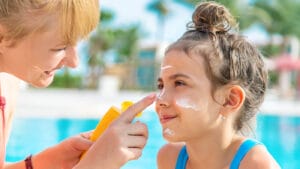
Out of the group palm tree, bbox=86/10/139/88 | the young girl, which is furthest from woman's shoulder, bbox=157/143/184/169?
palm tree, bbox=86/10/139/88

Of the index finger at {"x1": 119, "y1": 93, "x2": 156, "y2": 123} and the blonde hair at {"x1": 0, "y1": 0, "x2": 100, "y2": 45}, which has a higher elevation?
the blonde hair at {"x1": 0, "y1": 0, "x2": 100, "y2": 45}

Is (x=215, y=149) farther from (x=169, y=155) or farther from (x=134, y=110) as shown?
(x=134, y=110)

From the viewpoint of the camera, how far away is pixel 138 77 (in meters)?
34.7

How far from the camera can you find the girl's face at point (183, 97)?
225 cm

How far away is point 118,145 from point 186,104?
2.12ft

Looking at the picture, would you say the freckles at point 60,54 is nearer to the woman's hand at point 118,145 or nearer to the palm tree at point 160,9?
the woman's hand at point 118,145

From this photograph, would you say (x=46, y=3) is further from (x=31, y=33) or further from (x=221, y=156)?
(x=221, y=156)

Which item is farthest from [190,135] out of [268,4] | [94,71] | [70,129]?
[268,4]

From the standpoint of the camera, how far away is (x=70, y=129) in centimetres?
1216

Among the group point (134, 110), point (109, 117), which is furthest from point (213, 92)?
point (134, 110)

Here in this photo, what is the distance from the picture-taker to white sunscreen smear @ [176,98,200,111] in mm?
2242

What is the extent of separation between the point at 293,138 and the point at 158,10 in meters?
36.2

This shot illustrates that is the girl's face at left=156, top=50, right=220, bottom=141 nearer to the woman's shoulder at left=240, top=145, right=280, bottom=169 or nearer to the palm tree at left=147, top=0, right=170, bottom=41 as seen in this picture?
the woman's shoulder at left=240, top=145, right=280, bottom=169

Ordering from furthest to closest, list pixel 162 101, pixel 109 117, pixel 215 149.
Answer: pixel 215 149
pixel 162 101
pixel 109 117
